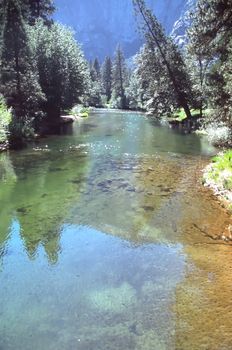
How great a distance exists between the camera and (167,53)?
1788 inches

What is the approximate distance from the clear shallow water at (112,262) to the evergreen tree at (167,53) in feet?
91.2

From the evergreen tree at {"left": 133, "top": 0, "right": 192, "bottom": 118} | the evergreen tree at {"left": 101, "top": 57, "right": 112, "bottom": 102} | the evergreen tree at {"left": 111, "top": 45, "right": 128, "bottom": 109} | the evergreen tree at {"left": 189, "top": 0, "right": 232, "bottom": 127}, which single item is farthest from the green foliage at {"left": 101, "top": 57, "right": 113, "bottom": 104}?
the evergreen tree at {"left": 189, "top": 0, "right": 232, "bottom": 127}

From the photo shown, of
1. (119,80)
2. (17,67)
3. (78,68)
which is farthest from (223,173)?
(119,80)

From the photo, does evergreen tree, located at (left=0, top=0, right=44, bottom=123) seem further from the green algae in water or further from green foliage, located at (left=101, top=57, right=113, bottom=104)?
green foliage, located at (left=101, top=57, right=113, bottom=104)

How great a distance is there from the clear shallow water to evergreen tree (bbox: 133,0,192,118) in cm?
2780

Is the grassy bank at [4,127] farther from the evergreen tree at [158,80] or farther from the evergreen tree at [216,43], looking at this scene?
the evergreen tree at [158,80]

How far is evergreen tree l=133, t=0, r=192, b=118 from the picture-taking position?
148 feet

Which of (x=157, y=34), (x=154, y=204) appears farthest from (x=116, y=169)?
(x=157, y=34)

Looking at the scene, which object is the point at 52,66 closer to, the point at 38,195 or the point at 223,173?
the point at 38,195

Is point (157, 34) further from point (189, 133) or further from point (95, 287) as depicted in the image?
point (95, 287)

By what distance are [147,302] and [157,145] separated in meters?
21.7

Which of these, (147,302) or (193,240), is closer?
(147,302)

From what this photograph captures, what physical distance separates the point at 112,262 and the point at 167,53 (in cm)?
3924

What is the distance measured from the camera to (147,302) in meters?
7.76
